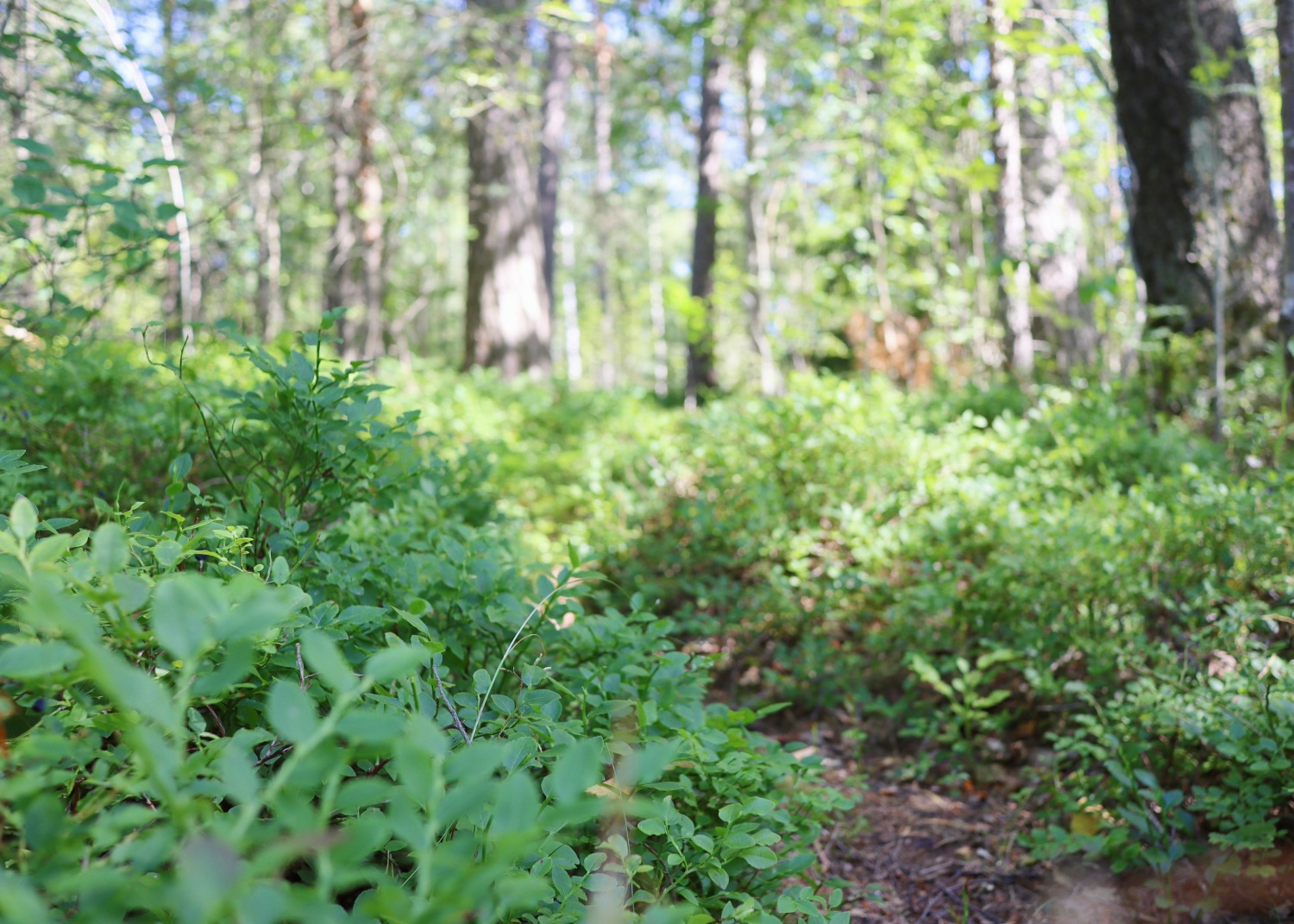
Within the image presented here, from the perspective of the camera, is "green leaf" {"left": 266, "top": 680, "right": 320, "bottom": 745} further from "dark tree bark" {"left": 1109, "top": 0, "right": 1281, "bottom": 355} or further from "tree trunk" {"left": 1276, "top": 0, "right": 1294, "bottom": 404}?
"dark tree bark" {"left": 1109, "top": 0, "right": 1281, "bottom": 355}

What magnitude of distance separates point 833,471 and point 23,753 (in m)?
3.37

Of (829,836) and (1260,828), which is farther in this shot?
(829,836)

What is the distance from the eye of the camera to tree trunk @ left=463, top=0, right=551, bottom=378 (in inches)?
357

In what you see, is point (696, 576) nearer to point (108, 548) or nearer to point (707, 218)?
point (108, 548)

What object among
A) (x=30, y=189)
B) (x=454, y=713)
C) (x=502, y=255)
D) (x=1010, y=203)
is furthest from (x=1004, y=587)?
(x=502, y=255)

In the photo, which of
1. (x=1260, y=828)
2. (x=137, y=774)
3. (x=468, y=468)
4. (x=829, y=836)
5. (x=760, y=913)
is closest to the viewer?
(x=137, y=774)

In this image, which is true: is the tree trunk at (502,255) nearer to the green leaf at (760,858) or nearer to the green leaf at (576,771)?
the green leaf at (760,858)

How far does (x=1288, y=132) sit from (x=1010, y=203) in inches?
82.6

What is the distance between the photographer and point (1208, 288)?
4.55 meters

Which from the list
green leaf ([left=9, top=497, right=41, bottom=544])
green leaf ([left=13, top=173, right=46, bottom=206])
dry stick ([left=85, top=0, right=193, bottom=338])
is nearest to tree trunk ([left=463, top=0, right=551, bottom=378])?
dry stick ([left=85, top=0, right=193, bottom=338])

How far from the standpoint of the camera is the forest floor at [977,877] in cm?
191

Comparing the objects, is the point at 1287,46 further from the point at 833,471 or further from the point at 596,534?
the point at 596,534

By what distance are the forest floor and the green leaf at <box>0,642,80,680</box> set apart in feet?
5.40

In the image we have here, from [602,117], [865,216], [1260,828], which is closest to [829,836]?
[1260,828]
